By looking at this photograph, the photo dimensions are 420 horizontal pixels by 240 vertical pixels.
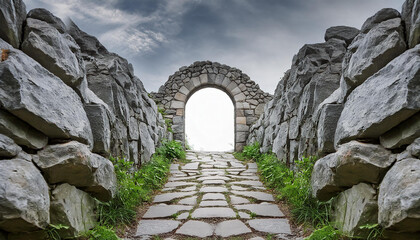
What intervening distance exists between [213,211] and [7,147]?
206cm

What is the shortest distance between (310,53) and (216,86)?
6184mm

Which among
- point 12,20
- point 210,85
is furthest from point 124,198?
point 210,85

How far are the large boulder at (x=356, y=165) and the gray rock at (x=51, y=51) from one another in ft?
6.72

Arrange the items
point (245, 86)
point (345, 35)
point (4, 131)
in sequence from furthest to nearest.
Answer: point (245, 86), point (345, 35), point (4, 131)

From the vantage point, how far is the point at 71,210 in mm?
1938

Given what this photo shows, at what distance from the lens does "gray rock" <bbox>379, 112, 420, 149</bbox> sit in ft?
4.99

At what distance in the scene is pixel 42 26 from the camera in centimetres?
203

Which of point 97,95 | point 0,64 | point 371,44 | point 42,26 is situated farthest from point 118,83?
point 371,44

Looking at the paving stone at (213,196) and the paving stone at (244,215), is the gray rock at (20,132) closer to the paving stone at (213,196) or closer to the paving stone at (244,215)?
the paving stone at (244,215)

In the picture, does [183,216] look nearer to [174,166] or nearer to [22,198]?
[22,198]

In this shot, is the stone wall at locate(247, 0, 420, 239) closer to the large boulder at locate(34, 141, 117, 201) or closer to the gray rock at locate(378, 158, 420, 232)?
the gray rock at locate(378, 158, 420, 232)

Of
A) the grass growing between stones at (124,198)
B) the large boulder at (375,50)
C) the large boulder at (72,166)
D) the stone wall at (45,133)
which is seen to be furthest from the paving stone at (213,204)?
the large boulder at (375,50)

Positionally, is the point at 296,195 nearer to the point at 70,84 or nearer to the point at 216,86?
the point at 70,84

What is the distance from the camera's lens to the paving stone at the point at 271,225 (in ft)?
8.35
